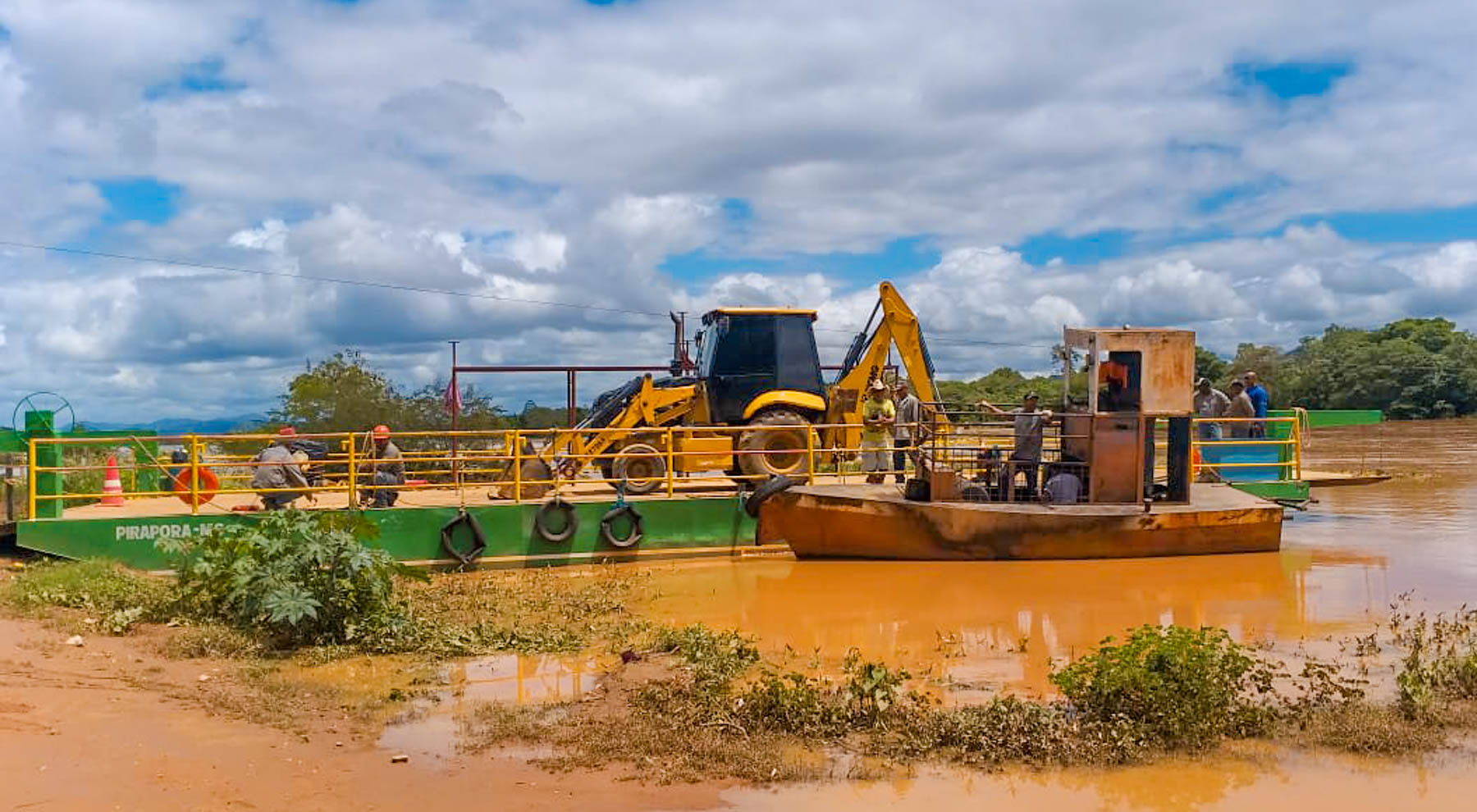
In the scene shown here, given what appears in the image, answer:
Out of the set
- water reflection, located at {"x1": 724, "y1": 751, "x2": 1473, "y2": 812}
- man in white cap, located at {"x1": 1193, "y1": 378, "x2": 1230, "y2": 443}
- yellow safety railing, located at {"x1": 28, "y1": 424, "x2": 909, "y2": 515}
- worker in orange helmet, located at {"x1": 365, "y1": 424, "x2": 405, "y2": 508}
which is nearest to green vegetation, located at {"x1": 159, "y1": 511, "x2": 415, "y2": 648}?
yellow safety railing, located at {"x1": 28, "y1": 424, "x2": 909, "y2": 515}

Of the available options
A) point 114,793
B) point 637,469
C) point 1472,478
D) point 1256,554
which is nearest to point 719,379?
point 637,469

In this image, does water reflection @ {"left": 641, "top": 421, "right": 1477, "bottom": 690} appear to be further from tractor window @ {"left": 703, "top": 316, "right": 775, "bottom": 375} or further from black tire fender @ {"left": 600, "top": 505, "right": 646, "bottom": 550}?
tractor window @ {"left": 703, "top": 316, "right": 775, "bottom": 375}

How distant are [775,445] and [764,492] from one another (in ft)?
6.36

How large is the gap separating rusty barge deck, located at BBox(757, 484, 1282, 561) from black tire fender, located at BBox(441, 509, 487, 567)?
3.31 m

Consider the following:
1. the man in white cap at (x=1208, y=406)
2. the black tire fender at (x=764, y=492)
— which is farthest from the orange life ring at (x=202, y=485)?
the man in white cap at (x=1208, y=406)

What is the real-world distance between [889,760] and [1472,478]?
2480 centimetres

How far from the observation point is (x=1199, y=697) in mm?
6457

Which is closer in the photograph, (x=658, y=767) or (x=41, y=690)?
(x=658, y=767)

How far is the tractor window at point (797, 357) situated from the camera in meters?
16.2

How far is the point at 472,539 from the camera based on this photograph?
1349 cm

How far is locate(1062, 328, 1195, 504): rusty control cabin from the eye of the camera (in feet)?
43.5

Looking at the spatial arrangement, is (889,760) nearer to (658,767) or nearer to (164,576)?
(658,767)

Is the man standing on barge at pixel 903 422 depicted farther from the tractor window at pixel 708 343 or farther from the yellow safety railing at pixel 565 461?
the tractor window at pixel 708 343

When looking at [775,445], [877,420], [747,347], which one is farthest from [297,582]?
[877,420]
